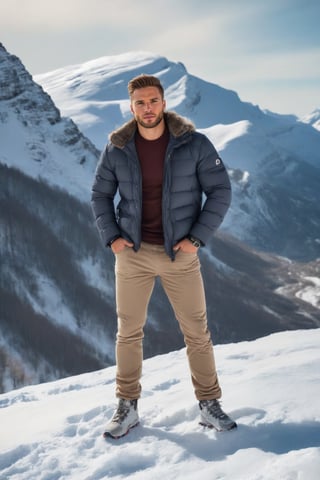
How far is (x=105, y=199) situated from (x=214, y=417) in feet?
10.2

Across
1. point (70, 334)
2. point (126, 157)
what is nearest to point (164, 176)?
point (126, 157)

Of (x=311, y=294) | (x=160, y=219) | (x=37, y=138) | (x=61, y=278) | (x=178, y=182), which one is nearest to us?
(x=178, y=182)

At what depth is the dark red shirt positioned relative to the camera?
21.1 ft

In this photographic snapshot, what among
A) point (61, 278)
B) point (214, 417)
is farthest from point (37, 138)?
point (214, 417)

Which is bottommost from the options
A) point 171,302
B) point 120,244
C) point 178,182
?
point 171,302

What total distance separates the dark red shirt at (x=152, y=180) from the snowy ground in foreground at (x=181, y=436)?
2433 mm

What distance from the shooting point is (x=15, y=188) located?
140 meters

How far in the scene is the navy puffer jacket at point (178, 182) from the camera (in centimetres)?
633

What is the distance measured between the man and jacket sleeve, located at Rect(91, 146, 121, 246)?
13mm

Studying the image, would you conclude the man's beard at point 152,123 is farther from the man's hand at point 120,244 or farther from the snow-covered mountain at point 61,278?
the snow-covered mountain at point 61,278

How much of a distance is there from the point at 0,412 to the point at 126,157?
537cm

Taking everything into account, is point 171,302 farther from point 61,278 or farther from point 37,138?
point 37,138

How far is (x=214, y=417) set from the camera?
6.45 m

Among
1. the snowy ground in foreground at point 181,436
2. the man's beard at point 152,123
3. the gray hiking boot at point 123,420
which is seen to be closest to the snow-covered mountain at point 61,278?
the snowy ground in foreground at point 181,436
